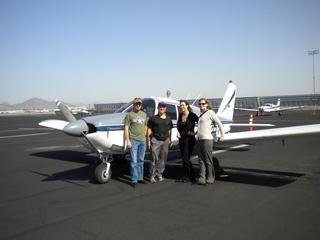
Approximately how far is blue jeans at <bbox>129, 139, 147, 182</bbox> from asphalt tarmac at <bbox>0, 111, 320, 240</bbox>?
9.9 inches

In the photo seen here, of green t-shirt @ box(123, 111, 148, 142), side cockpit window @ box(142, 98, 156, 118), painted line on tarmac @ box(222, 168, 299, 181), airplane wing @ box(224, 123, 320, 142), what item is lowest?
painted line on tarmac @ box(222, 168, 299, 181)

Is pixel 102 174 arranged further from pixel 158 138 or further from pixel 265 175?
pixel 265 175

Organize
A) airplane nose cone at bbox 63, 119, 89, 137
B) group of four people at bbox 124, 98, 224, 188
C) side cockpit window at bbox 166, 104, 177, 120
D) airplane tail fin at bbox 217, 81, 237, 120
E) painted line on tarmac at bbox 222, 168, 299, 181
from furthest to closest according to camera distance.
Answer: airplane tail fin at bbox 217, 81, 237, 120 → side cockpit window at bbox 166, 104, 177, 120 → painted line on tarmac at bbox 222, 168, 299, 181 → group of four people at bbox 124, 98, 224, 188 → airplane nose cone at bbox 63, 119, 89, 137

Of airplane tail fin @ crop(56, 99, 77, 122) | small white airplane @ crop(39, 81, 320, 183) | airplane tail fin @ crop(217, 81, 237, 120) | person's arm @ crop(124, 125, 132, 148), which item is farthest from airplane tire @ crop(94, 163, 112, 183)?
airplane tail fin @ crop(217, 81, 237, 120)

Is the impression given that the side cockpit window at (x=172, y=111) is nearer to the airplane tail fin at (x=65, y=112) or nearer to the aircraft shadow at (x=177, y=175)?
the aircraft shadow at (x=177, y=175)

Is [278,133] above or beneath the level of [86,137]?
beneath

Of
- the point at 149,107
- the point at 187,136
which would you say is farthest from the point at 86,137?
the point at 187,136

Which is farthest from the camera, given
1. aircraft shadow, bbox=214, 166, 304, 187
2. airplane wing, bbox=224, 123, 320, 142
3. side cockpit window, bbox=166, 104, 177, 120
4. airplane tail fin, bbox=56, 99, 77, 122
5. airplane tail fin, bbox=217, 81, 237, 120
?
airplane tail fin, bbox=217, 81, 237, 120

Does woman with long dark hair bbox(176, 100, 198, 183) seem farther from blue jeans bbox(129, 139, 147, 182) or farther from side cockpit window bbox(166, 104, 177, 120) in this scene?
side cockpit window bbox(166, 104, 177, 120)

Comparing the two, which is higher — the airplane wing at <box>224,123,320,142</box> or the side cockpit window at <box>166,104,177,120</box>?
the side cockpit window at <box>166,104,177,120</box>

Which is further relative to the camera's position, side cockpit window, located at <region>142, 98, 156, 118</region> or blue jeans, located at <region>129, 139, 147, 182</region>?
side cockpit window, located at <region>142, 98, 156, 118</region>

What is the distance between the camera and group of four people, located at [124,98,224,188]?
568 cm

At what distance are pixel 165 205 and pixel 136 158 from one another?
58.2 inches

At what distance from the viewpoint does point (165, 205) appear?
455 cm
